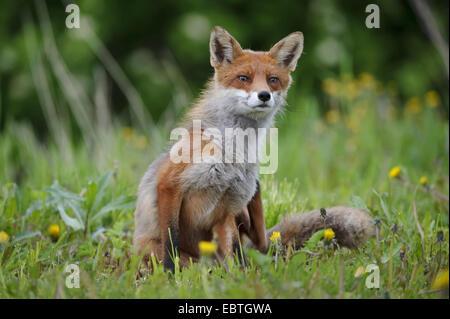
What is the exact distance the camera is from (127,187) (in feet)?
15.7

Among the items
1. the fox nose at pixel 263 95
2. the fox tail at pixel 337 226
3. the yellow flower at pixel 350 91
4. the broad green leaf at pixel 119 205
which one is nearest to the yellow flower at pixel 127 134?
the broad green leaf at pixel 119 205

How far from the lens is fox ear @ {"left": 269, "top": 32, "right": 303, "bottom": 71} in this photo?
3668mm

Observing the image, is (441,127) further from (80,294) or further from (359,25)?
(80,294)

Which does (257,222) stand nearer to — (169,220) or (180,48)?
(169,220)

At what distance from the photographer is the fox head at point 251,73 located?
3475 millimetres

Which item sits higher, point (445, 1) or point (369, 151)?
point (445, 1)

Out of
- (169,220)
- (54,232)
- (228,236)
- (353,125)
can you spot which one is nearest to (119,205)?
(54,232)

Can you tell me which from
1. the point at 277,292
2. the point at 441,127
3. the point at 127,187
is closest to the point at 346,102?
the point at 441,127

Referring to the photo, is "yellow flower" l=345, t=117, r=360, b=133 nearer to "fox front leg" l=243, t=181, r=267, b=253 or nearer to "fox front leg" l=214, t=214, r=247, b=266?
"fox front leg" l=243, t=181, r=267, b=253

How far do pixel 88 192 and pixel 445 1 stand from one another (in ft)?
27.3

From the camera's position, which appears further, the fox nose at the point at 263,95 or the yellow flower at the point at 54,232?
the yellow flower at the point at 54,232

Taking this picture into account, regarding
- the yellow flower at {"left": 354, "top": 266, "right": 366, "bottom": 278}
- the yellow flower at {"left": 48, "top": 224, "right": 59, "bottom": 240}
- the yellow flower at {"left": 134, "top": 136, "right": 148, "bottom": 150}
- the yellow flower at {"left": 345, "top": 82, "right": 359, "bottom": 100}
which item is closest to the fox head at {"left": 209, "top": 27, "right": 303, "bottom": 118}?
the yellow flower at {"left": 354, "top": 266, "right": 366, "bottom": 278}

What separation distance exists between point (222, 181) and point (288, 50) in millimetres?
1035

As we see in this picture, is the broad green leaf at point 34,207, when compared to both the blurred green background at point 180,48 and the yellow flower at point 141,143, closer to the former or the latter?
the yellow flower at point 141,143
